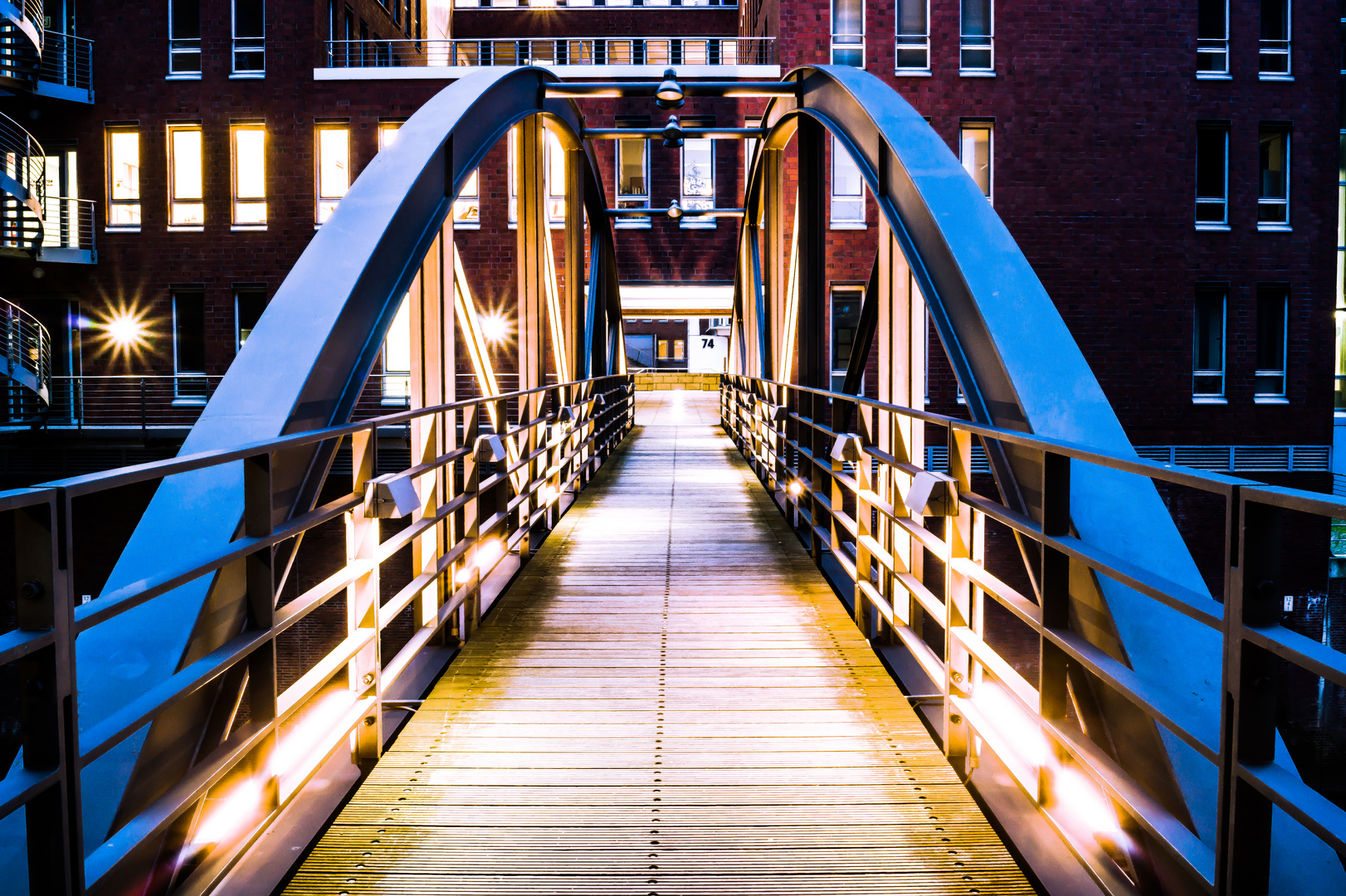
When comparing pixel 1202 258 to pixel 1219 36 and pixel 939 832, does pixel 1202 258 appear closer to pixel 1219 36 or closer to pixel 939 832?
pixel 1219 36

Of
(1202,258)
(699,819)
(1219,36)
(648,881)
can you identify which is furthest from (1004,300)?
(1219,36)

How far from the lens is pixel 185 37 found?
1828cm

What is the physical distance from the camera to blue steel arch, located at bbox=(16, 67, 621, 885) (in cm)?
196

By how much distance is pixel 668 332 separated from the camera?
1682 inches

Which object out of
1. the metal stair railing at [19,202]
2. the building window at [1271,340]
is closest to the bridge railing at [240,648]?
→ the metal stair railing at [19,202]

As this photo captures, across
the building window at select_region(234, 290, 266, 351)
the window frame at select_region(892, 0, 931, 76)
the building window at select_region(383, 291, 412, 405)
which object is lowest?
A: the building window at select_region(383, 291, 412, 405)

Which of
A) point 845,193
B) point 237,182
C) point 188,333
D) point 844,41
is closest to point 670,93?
point 845,193

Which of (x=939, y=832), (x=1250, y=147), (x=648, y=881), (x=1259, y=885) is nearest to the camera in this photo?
(x=1259, y=885)

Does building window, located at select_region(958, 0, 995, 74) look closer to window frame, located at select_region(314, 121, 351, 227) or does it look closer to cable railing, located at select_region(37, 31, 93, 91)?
window frame, located at select_region(314, 121, 351, 227)

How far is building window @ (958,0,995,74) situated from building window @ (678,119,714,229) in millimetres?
5431

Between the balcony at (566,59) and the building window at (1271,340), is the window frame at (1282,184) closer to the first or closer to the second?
the building window at (1271,340)

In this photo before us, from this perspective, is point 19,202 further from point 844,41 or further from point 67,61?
point 844,41

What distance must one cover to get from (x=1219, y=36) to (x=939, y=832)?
19.6 metres

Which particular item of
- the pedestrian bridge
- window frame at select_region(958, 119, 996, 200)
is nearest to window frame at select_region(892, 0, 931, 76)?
window frame at select_region(958, 119, 996, 200)
